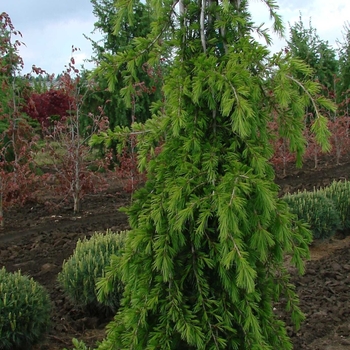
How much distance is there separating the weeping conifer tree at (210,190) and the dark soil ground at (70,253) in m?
1.70

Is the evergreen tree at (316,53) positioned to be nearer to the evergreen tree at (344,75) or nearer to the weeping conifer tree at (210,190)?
the evergreen tree at (344,75)

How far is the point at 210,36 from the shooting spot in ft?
7.66

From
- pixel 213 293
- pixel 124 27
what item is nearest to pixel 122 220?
pixel 213 293

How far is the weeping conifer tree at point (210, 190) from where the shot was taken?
2061mm

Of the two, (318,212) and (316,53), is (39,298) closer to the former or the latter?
(318,212)

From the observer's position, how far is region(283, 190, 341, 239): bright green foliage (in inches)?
239

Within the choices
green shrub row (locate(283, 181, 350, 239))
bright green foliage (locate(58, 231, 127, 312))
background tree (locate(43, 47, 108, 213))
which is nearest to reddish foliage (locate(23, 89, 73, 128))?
background tree (locate(43, 47, 108, 213))

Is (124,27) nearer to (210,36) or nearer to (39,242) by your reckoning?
(39,242)

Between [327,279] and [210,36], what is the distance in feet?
11.6

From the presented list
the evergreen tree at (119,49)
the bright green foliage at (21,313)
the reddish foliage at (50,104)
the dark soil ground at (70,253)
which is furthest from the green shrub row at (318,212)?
the reddish foliage at (50,104)

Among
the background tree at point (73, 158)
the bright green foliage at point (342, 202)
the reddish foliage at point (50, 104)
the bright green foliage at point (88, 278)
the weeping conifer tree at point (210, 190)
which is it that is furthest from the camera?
the reddish foliage at point (50, 104)

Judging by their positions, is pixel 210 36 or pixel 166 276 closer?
pixel 166 276

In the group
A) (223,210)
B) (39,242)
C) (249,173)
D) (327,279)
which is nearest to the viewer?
(223,210)

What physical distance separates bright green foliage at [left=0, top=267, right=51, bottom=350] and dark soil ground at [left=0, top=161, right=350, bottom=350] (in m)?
0.25
